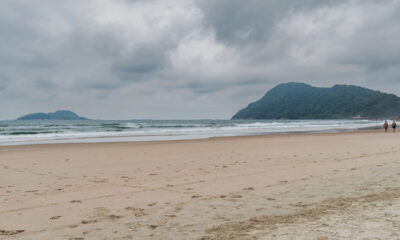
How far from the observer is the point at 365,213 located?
4695 millimetres

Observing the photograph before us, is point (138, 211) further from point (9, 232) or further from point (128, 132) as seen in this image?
point (128, 132)

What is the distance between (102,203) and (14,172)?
5.48 m

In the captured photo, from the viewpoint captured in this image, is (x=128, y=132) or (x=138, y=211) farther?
(x=128, y=132)

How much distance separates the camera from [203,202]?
19.5 feet

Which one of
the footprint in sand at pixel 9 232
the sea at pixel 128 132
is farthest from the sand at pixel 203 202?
the sea at pixel 128 132

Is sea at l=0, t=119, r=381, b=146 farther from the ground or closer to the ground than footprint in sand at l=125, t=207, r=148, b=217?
farther from the ground

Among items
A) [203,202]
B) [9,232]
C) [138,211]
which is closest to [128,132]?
[203,202]

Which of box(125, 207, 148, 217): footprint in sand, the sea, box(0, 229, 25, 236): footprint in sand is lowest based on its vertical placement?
box(0, 229, 25, 236): footprint in sand

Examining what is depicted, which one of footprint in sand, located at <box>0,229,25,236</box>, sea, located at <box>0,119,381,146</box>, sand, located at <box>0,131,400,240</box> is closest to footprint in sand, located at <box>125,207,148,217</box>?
sand, located at <box>0,131,400,240</box>

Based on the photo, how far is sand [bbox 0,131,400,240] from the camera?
4.23 meters

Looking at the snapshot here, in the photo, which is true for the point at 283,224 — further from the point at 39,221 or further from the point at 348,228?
the point at 39,221

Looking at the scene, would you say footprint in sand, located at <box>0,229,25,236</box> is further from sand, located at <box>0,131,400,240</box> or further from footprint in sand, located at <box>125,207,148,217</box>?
footprint in sand, located at <box>125,207,148,217</box>

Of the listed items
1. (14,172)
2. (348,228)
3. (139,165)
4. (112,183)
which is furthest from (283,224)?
(14,172)

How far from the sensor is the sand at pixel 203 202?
13.9 feet
